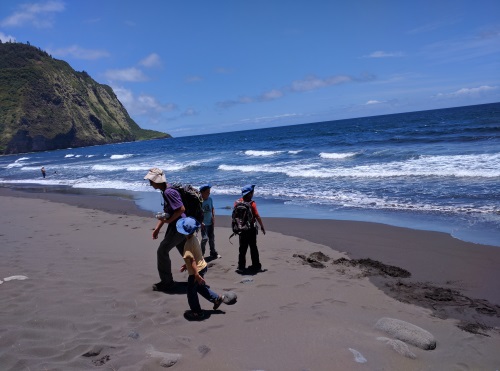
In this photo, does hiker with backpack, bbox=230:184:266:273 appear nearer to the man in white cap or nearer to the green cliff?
the man in white cap

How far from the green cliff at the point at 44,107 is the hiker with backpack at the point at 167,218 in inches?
3926

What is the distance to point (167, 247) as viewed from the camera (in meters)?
5.63

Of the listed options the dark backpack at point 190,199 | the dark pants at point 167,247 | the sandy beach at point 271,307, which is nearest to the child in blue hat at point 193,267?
the sandy beach at point 271,307

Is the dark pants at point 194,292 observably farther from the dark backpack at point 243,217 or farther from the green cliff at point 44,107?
the green cliff at point 44,107

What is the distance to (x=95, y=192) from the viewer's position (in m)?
20.4

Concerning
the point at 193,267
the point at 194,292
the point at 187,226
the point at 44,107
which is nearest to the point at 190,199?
the point at 187,226

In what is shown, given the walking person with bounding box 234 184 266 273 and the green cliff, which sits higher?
the green cliff

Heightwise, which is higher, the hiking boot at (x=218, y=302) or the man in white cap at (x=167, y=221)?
the man in white cap at (x=167, y=221)

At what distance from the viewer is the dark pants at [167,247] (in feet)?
18.2

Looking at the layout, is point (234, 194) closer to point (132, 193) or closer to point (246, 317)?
point (132, 193)

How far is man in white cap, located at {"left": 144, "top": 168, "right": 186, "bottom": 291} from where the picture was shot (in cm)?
535

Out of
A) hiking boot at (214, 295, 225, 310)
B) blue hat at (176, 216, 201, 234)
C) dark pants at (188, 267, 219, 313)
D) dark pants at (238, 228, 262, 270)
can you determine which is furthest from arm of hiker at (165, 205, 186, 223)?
dark pants at (238, 228, 262, 270)

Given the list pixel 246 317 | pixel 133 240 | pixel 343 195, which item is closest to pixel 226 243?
pixel 133 240

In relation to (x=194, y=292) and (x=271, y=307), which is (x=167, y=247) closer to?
(x=194, y=292)
